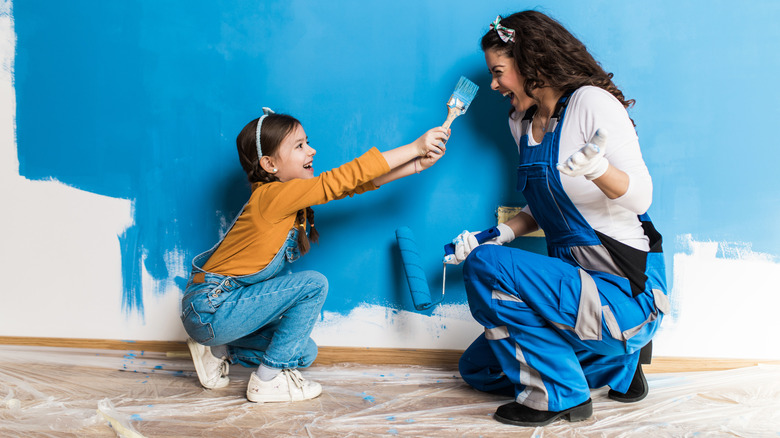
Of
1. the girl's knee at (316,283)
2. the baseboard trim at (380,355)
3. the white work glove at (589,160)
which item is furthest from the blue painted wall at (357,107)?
the white work glove at (589,160)

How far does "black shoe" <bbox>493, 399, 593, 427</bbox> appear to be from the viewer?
4.09ft

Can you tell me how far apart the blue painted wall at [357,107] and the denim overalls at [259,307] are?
268 millimetres

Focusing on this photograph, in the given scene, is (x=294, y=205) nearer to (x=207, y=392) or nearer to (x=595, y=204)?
(x=207, y=392)

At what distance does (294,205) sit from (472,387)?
72cm

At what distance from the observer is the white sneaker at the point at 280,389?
142 cm

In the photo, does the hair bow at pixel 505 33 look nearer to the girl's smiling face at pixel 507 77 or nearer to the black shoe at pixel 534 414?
the girl's smiling face at pixel 507 77

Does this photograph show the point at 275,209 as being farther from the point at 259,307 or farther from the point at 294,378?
the point at 294,378

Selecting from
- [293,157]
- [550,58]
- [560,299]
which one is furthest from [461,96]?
[560,299]

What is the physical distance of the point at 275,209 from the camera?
142 centimetres

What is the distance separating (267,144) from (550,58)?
79 centimetres

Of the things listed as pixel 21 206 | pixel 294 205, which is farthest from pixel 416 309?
pixel 21 206

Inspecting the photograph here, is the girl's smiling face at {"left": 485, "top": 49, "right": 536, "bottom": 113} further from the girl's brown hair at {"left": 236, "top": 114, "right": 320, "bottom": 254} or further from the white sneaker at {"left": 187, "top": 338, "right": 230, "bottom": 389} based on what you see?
the white sneaker at {"left": 187, "top": 338, "right": 230, "bottom": 389}

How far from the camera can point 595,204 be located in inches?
51.0

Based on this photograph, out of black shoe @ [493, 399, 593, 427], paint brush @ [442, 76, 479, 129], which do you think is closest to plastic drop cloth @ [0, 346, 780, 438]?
black shoe @ [493, 399, 593, 427]
